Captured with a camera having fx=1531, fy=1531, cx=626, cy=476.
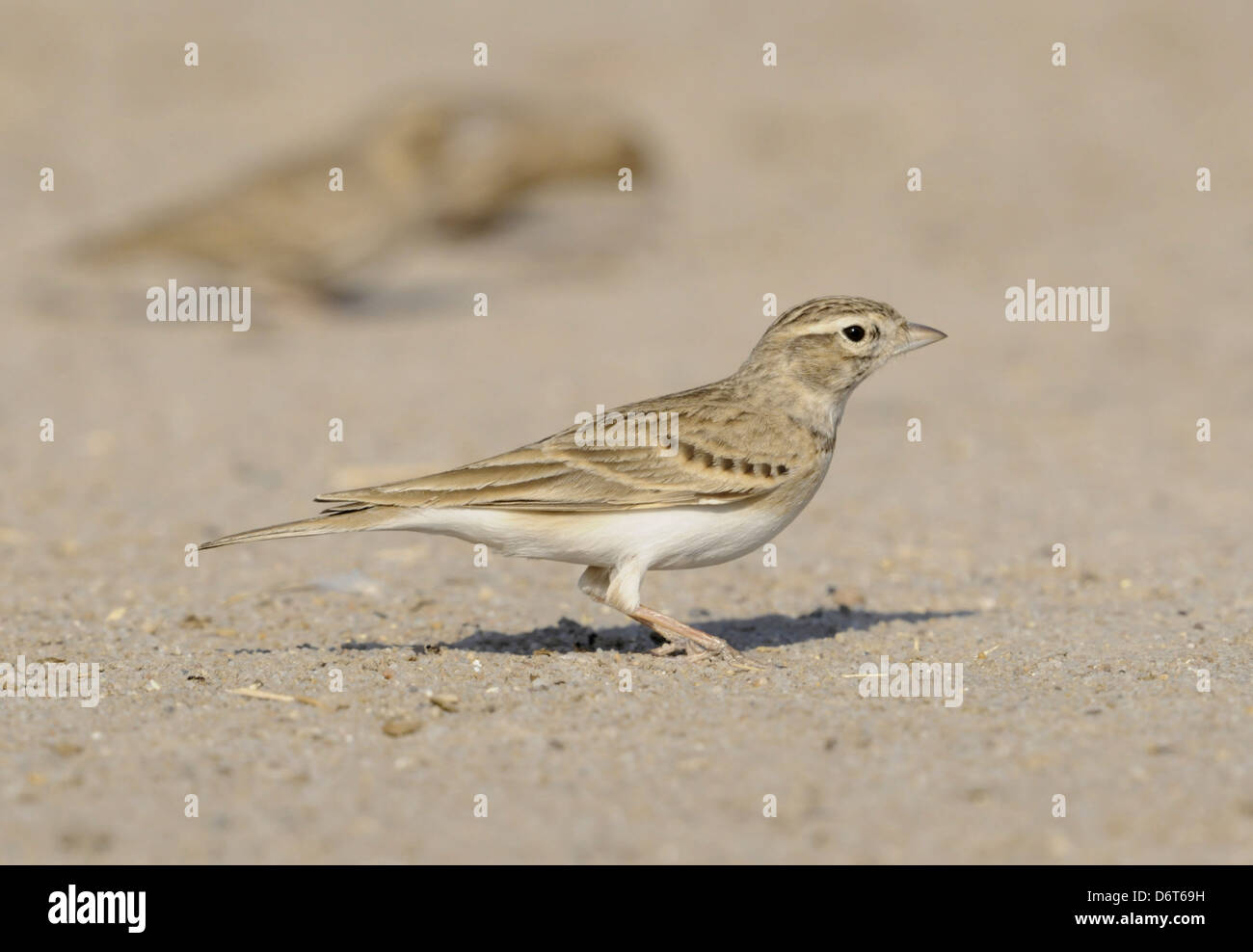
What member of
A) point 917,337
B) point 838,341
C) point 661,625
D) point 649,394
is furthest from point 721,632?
point 649,394

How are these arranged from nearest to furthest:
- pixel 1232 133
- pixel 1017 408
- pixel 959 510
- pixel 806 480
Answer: pixel 806 480 < pixel 959 510 < pixel 1017 408 < pixel 1232 133

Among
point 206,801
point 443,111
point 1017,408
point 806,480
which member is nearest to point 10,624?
point 206,801

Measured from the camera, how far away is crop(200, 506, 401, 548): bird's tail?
554 centimetres

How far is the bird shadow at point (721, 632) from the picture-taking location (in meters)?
6.45

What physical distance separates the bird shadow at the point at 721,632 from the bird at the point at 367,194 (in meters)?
8.50

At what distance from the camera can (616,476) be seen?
600cm

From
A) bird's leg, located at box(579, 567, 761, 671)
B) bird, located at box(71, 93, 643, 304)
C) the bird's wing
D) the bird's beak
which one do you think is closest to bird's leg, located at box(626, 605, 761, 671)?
bird's leg, located at box(579, 567, 761, 671)

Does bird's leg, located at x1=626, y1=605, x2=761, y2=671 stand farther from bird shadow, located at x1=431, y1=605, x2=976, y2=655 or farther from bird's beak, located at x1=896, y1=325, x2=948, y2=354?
bird's beak, located at x1=896, y1=325, x2=948, y2=354

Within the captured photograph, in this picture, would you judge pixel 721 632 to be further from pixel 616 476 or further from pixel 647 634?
pixel 616 476

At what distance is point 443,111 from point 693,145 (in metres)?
6.78

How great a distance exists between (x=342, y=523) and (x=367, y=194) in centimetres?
942

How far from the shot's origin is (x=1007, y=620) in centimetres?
687
